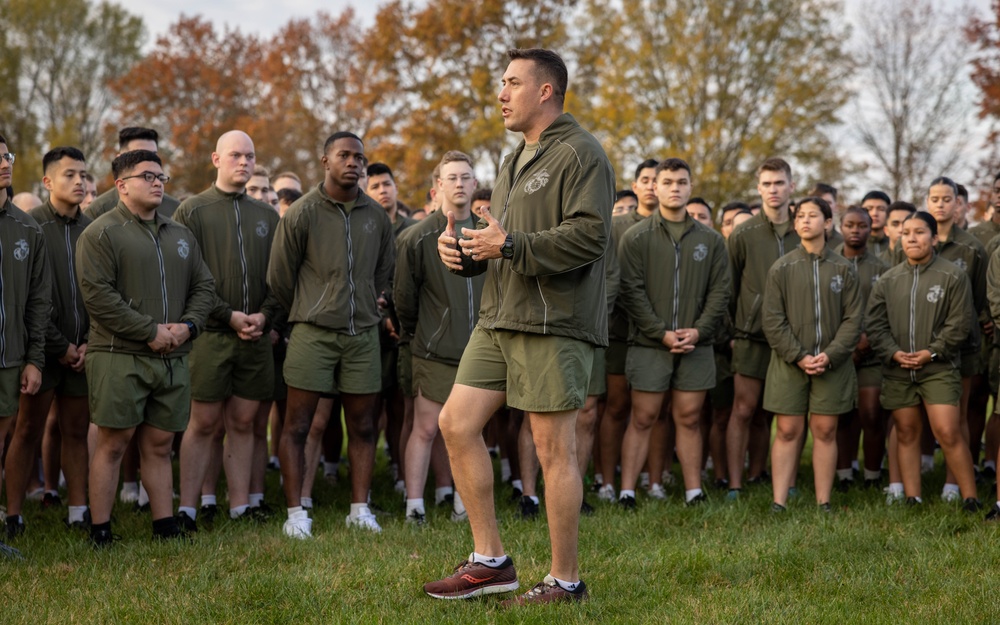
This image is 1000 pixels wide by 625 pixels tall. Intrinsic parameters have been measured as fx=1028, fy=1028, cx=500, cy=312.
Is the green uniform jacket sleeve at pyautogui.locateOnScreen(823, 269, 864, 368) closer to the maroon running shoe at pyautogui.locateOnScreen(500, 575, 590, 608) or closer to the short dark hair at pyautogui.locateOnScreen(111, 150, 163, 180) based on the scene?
the maroon running shoe at pyautogui.locateOnScreen(500, 575, 590, 608)

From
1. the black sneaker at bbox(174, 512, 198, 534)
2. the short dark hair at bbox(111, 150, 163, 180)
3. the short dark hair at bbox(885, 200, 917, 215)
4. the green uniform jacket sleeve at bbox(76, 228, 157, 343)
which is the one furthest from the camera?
the short dark hair at bbox(885, 200, 917, 215)

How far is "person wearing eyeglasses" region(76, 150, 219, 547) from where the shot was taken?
669 cm

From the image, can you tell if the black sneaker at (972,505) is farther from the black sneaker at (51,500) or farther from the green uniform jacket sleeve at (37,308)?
the black sneaker at (51,500)

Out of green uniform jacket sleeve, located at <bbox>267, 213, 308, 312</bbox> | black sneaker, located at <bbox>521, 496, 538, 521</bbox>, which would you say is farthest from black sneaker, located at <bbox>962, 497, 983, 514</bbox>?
green uniform jacket sleeve, located at <bbox>267, 213, 308, 312</bbox>

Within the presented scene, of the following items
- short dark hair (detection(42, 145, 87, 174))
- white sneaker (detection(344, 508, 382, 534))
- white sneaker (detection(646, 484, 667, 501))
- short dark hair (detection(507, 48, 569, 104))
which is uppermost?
short dark hair (detection(507, 48, 569, 104))

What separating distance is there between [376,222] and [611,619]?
396 centimetres

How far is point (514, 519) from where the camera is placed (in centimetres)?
762

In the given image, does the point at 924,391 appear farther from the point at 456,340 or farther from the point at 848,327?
the point at 456,340

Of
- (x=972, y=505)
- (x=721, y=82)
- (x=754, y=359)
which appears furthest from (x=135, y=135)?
(x=721, y=82)

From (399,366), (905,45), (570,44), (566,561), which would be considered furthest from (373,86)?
(566,561)

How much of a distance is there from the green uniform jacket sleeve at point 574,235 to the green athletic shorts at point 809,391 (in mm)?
3687

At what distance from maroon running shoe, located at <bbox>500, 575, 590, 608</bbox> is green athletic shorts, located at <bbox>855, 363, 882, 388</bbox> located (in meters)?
4.92

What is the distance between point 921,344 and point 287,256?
4965 millimetres

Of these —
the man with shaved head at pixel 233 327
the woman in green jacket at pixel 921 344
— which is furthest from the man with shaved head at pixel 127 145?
the woman in green jacket at pixel 921 344
